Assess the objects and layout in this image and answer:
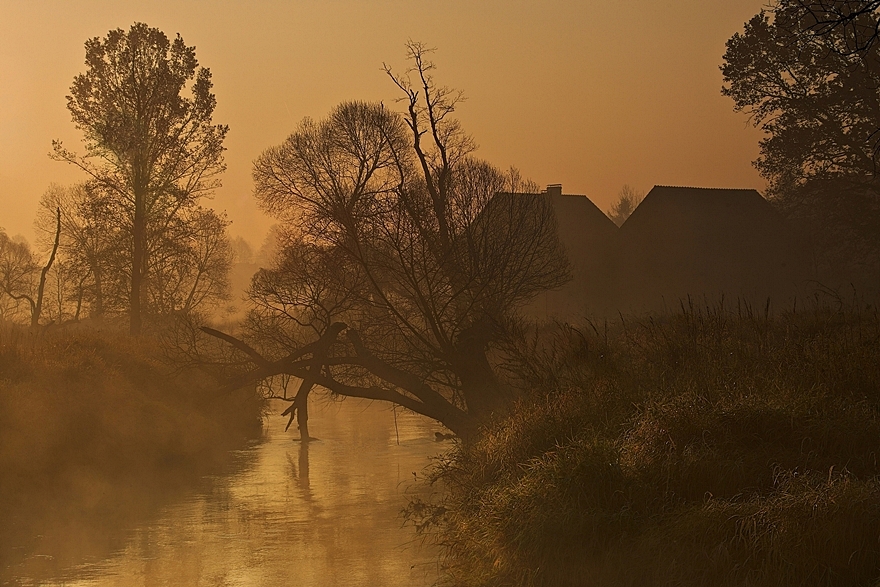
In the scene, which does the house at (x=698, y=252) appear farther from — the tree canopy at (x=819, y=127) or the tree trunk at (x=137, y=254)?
the tree trunk at (x=137, y=254)

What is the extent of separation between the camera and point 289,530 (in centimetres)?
1645

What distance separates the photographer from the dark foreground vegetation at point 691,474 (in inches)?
300

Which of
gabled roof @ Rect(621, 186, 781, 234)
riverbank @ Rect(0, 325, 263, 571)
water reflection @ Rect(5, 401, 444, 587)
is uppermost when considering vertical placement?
gabled roof @ Rect(621, 186, 781, 234)

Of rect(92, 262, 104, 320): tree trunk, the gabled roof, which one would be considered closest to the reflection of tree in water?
rect(92, 262, 104, 320): tree trunk

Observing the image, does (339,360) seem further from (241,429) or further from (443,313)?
(241,429)

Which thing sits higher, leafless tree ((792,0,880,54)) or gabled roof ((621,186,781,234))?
gabled roof ((621,186,781,234))

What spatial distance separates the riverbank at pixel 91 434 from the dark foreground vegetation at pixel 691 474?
23.1ft

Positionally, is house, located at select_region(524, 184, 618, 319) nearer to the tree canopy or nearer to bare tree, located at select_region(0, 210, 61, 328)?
the tree canopy

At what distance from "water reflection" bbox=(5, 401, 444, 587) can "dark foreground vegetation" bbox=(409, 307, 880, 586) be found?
138cm

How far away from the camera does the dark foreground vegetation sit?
25.0 ft

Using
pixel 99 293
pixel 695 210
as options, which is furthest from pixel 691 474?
pixel 695 210

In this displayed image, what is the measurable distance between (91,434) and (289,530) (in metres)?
7.01

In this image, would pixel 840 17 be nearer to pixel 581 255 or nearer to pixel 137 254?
pixel 137 254

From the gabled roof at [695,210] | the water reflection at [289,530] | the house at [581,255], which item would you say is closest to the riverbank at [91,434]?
the water reflection at [289,530]
